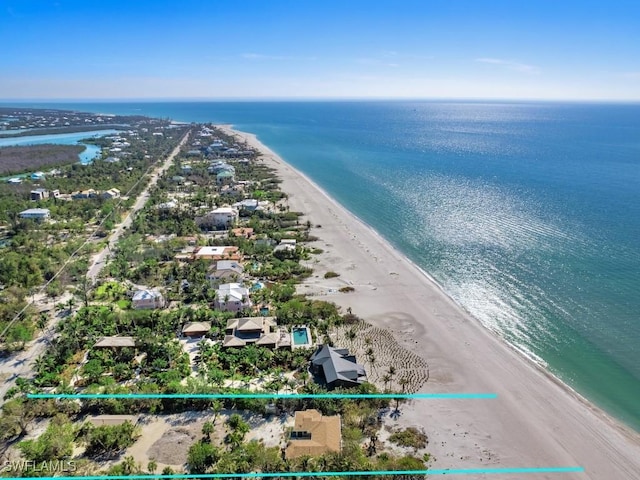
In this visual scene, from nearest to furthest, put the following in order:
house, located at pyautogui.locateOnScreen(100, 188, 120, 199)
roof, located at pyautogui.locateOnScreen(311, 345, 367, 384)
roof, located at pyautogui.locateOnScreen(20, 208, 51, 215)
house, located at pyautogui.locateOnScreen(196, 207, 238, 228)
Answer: roof, located at pyautogui.locateOnScreen(311, 345, 367, 384) → house, located at pyautogui.locateOnScreen(196, 207, 238, 228) → roof, located at pyautogui.locateOnScreen(20, 208, 51, 215) → house, located at pyautogui.locateOnScreen(100, 188, 120, 199)

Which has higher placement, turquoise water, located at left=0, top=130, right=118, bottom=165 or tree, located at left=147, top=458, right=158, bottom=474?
turquoise water, located at left=0, top=130, right=118, bottom=165

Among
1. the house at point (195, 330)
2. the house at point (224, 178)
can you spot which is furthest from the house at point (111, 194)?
the house at point (195, 330)

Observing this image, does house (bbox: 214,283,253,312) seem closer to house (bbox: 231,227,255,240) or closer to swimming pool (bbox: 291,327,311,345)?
swimming pool (bbox: 291,327,311,345)

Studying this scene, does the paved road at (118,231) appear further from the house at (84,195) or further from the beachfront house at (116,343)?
the beachfront house at (116,343)

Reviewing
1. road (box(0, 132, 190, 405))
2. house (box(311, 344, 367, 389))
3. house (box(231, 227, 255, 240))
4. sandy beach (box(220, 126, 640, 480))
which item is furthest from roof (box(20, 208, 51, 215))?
house (box(311, 344, 367, 389))

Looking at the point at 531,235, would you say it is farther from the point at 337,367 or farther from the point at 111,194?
the point at 111,194

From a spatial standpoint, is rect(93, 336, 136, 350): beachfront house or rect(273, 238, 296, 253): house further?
rect(273, 238, 296, 253): house

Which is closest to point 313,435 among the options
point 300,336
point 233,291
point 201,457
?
point 201,457
